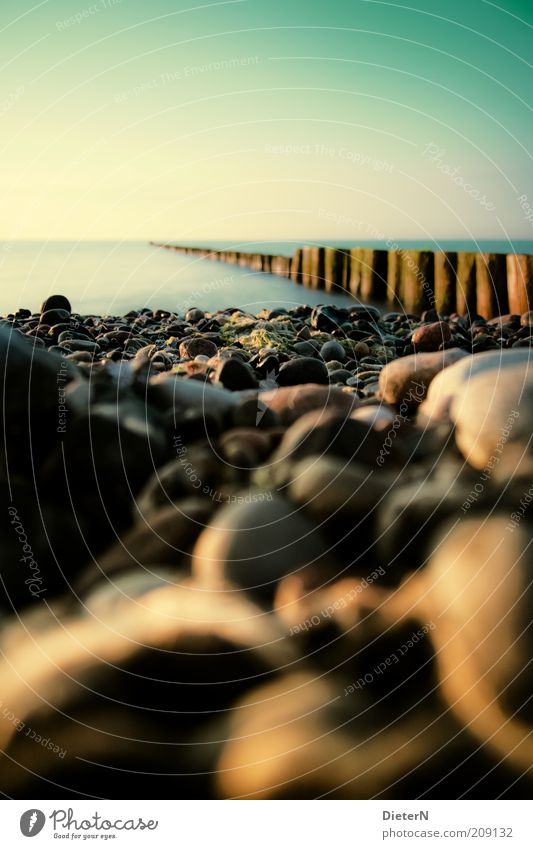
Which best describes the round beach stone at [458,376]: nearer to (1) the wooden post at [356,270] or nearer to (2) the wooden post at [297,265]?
(1) the wooden post at [356,270]

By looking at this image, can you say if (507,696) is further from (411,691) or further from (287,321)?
(287,321)

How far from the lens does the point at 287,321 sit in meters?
5.37

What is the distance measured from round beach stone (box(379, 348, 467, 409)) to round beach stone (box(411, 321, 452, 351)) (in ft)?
6.16

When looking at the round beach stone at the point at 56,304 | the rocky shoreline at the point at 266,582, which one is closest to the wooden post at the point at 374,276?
the round beach stone at the point at 56,304

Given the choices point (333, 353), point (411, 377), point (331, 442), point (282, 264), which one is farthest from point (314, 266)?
point (331, 442)

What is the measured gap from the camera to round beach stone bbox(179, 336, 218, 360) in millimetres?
4137

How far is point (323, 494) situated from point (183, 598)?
1.50 feet

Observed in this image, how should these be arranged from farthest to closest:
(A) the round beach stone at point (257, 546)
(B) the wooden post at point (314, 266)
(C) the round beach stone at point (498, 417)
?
(B) the wooden post at point (314, 266) < (C) the round beach stone at point (498, 417) < (A) the round beach stone at point (257, 546)

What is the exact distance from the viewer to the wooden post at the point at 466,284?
338 inches

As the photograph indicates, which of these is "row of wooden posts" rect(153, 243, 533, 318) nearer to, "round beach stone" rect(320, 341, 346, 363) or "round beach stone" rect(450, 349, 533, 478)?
"round beach stone" rect(320, 341, 346, 363)

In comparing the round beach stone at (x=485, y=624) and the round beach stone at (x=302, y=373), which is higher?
the round beach stone at (x=302, y=373)

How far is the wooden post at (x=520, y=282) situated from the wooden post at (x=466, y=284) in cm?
49

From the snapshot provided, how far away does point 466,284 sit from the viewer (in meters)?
8.63

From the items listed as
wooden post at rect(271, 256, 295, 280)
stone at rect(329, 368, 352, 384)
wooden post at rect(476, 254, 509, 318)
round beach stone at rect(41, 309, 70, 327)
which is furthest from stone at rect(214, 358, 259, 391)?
wooden post at rect(271, 256, 295, 280)
